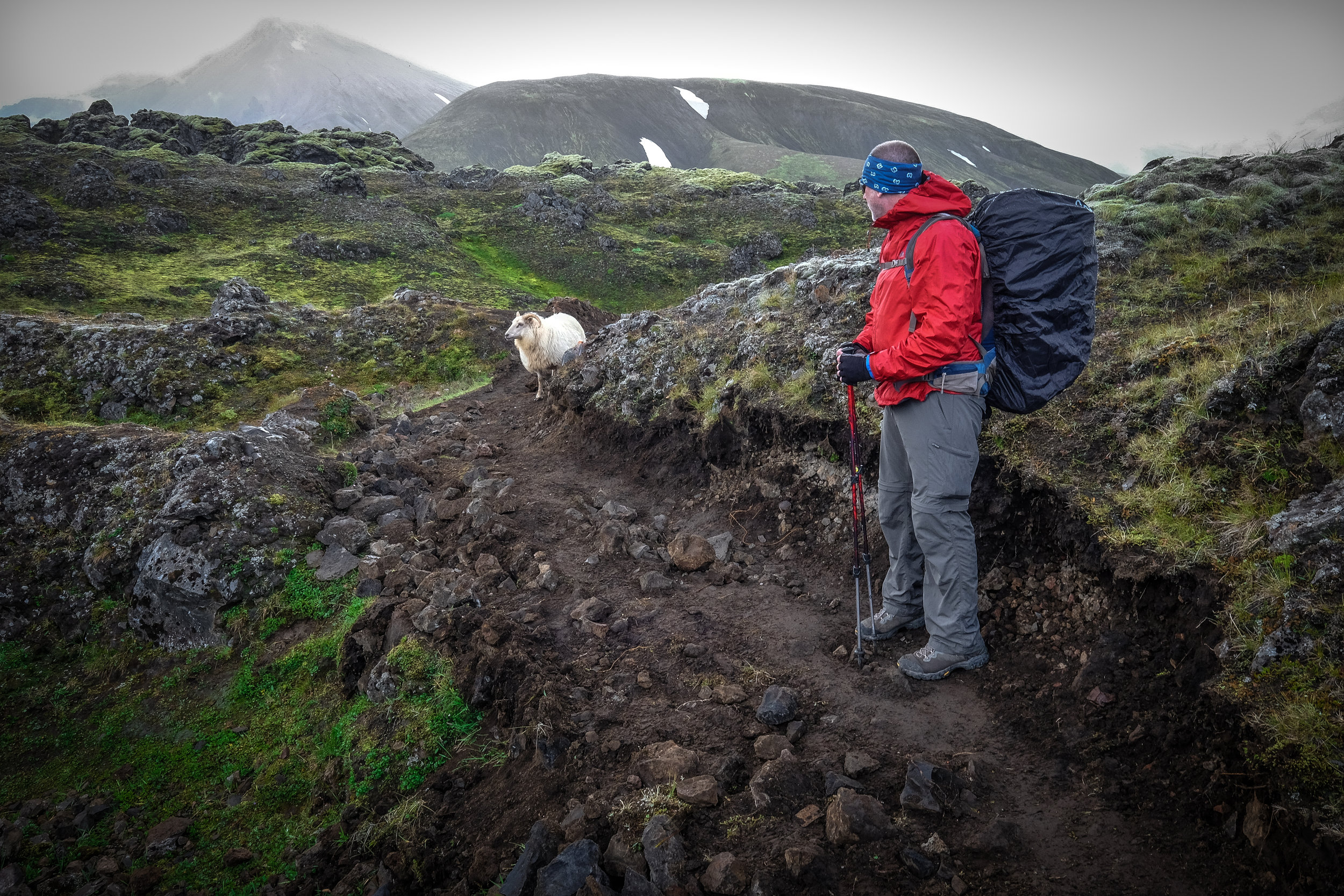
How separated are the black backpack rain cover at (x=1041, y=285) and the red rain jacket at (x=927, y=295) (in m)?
0.18

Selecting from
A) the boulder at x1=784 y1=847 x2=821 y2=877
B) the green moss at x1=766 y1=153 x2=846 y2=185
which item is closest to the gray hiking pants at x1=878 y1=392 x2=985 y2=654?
the boulder at x1=784 y1=847 x2=821 y2=877

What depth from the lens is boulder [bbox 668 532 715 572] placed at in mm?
6863

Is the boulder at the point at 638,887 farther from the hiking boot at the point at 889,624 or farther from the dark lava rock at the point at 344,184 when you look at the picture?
the dark lava rock at the point at 344,184

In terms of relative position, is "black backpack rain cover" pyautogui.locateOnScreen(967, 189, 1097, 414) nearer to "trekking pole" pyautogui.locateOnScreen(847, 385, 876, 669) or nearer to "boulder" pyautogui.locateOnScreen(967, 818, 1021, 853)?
"trekking pole" pyautogui.locateOnScreen(847, 385, 876, 669)

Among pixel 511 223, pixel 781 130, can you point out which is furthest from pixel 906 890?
pixel 781 130

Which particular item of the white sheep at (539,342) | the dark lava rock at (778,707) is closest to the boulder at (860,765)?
the dark lava rock at (778,707)

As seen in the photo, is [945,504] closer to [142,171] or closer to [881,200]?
[881,200]

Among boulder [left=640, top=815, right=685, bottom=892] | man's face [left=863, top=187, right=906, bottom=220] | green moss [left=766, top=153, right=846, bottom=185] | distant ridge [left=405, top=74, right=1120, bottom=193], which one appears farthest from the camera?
distant ridge [left=405, top=74, right=1120, bottom=193]

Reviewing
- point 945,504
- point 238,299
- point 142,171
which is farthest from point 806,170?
point 945,504

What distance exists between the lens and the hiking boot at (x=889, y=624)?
5.28m

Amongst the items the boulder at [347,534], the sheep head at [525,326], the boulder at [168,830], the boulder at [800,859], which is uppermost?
the sheep head at [525,326]

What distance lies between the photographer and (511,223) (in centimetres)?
4062

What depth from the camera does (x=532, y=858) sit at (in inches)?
143

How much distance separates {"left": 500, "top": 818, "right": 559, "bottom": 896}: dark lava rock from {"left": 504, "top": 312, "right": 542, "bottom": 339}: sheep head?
12.7 meters
